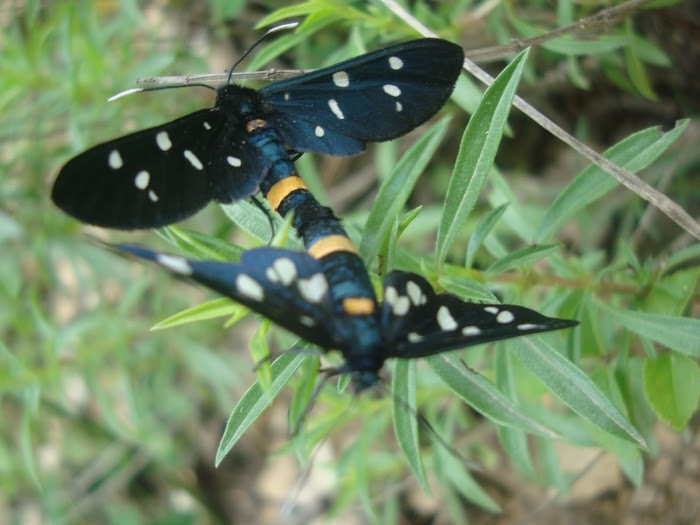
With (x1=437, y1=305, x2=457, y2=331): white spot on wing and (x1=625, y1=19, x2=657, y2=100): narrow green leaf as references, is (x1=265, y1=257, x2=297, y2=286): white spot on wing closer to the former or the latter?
(x1=437, y1=305, x2=457, y2=331): white spot on wing

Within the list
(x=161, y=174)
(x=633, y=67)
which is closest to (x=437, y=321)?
(x=161, y=174)

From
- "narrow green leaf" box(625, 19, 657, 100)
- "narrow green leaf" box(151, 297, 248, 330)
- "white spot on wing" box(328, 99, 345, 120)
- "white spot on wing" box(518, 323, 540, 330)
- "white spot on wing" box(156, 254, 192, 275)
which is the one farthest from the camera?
"narrow green leaf" box(625, 19, 657, 100)

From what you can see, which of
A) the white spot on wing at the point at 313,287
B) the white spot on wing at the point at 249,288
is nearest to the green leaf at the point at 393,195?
the white spot on wing at the point at 313,287

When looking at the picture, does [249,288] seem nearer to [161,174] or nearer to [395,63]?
[161,174]

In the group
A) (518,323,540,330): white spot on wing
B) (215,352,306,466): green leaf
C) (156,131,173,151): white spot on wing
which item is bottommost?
(518,323,540,330): white spot on wing

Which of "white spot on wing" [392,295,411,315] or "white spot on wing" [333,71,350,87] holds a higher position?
"white spot on wing" [333,71,350,87]

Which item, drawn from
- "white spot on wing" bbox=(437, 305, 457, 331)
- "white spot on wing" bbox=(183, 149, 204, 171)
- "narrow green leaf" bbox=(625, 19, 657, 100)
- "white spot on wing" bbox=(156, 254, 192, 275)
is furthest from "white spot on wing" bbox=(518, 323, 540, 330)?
"narrow green leaf" bbox=(625, 19, 657, 100)
